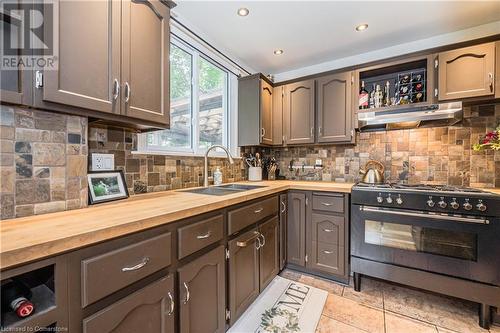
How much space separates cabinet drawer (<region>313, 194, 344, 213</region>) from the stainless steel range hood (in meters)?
0.90

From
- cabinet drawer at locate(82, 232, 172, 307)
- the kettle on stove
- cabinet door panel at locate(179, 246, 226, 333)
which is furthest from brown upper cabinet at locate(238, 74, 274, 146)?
cabinet drawer at locate(82, 232, 172, 307)

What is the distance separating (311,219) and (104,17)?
7.03ft

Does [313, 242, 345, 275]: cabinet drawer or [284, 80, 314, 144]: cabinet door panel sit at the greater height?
[284, 80, 314, 144]: cabinet door panel

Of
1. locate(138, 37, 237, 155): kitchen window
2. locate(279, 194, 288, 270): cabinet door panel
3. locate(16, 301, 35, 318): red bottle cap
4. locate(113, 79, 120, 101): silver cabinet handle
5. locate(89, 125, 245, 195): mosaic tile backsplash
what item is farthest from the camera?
locate(279, 194, 288, 270): cabinet door panel

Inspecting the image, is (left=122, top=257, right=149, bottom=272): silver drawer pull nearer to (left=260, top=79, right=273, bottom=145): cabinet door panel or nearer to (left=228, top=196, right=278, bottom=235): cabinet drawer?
(left=228, top=196, right=278, bottom=235): cabinet drawer

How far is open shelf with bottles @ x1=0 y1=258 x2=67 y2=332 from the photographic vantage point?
1.90 ft

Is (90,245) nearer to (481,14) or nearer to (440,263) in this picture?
(440,263)

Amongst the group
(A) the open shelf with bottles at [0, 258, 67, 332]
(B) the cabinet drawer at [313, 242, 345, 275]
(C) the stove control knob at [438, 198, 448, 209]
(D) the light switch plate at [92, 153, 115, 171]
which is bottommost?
(B) the cabinet drawer at [313, 242, 345, 275]

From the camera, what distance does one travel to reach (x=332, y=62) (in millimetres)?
2766

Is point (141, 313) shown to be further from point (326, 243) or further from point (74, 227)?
point (326, 243)

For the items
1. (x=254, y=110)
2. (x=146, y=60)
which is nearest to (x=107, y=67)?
(x=146, y=60)

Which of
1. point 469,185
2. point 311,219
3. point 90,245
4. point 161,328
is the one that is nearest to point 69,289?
point 90,245

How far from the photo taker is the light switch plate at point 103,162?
1.33 metres

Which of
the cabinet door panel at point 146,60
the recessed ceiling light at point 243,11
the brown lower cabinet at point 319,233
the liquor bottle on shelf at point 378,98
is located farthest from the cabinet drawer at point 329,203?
the recessed ceiling light at point 243,11
